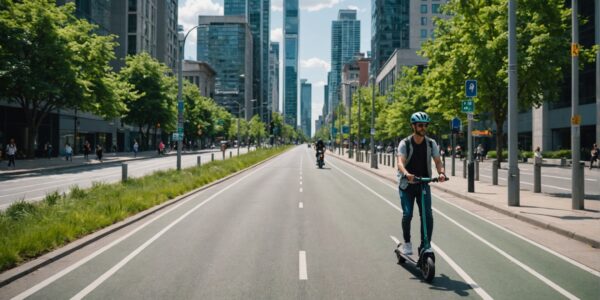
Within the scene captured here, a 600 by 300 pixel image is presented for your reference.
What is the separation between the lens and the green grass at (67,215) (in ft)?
24.8

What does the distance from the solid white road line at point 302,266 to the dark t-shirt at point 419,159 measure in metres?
2.04

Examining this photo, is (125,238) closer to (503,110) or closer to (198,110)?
(503,110)

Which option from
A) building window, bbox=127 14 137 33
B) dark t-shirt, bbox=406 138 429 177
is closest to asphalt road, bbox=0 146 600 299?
dark t-shirt, bbox=406 138 429 177

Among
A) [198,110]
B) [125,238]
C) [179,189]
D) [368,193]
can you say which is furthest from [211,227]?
[198,110]

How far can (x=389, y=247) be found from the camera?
8.48 m

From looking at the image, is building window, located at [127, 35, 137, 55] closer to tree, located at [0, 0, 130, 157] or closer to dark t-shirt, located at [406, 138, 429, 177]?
tree, located at [0, 0, 130, 157]

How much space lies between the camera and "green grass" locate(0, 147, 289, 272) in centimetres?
757

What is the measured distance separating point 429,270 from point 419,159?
1520 millimetres

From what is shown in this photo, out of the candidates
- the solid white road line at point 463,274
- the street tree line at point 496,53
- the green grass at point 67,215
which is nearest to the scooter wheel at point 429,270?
the solid white road line at point 463,274

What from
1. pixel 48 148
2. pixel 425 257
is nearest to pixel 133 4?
pixel 48 148

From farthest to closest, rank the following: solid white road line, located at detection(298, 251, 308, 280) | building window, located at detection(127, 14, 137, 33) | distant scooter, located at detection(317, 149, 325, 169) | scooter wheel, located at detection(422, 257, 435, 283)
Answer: building window, located at detection(127, 14, 137, 33), distant scooter, located at detection(317, 149, 325, 169), solid white road line, located at detection(298, 251, 308, 280), scooter wheel, located at detection(422, 257, 435, 283)

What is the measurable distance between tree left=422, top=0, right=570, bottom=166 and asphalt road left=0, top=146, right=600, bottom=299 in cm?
1082

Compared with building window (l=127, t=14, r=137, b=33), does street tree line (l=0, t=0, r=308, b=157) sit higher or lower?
lower

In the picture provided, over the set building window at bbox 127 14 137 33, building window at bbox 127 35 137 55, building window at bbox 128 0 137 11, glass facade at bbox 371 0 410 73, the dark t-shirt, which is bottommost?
the dark t-shirt
